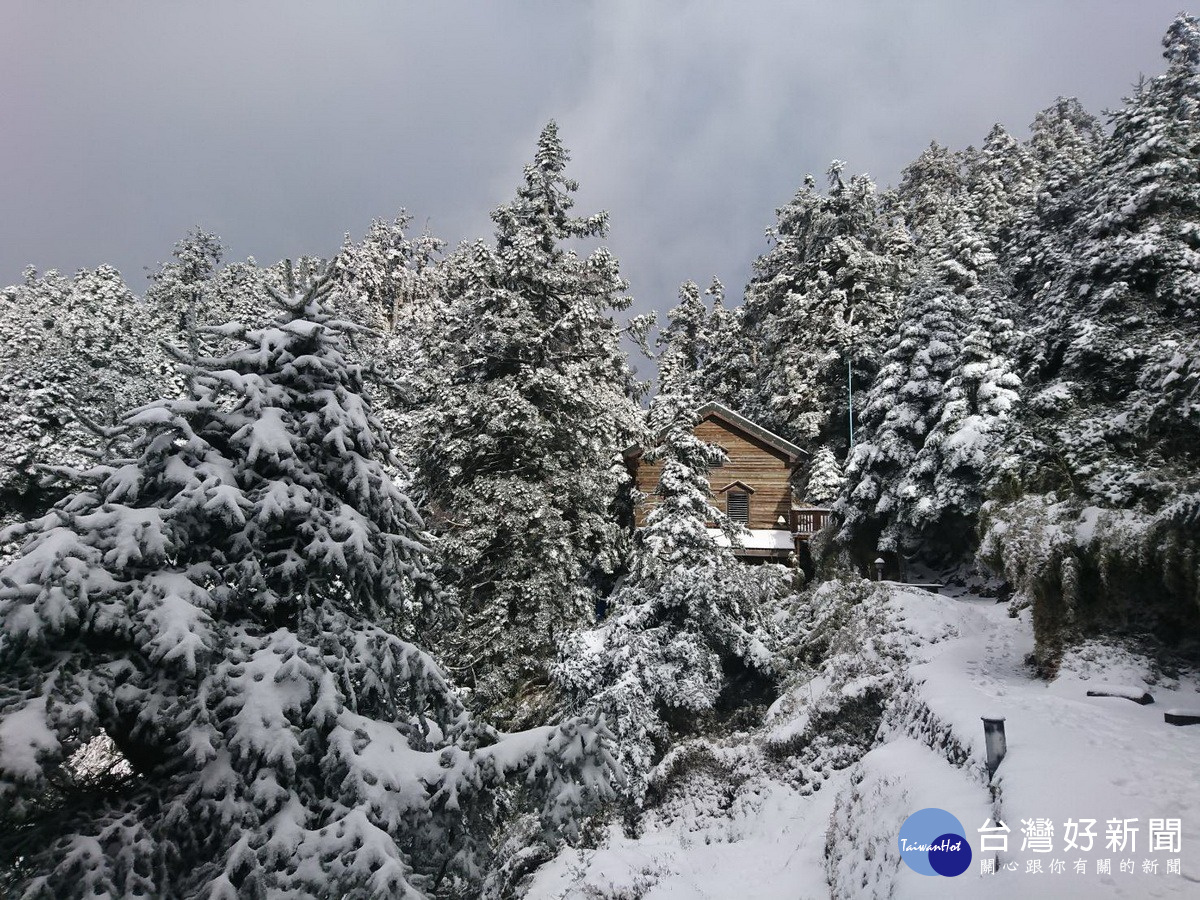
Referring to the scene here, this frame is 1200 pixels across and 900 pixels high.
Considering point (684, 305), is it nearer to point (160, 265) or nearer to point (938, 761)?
point (938, 761)

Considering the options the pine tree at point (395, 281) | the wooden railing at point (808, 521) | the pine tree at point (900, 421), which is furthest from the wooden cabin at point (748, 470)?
the pine tree at point (395, 281)

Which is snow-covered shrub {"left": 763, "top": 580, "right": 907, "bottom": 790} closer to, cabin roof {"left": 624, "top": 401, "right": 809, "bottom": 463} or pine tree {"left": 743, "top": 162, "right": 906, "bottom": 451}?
cabin roof {"left": 624, "top": 401, "right": 809, "bottom": 463}

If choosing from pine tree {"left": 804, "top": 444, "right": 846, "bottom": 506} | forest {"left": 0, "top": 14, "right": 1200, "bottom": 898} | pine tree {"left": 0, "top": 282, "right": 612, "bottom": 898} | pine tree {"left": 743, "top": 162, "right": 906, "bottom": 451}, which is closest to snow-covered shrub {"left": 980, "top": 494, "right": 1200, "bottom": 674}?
forest {"left": 0, "top": 14, "right": 1200, "bottom": 898}

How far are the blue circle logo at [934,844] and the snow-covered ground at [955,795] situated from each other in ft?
0.41

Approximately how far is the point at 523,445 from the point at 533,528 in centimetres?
237

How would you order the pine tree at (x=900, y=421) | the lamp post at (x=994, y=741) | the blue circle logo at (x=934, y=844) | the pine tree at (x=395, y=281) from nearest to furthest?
the blue circle logo at (x=934, y=844) → the lamp post at (x=994, y=741) → the pine tree at (x=900, y=421) → the pine tree at (x=395, y=281)

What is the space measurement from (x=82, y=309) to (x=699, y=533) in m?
55.7

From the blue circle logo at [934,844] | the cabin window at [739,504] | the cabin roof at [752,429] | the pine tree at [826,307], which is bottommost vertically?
the blue circle logo at [934,844]

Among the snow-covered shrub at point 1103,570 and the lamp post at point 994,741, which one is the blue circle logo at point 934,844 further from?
the snow-covered shrub at point 1103,570

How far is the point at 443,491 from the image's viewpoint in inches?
754

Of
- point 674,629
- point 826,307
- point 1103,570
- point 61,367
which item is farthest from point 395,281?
point 1103,570

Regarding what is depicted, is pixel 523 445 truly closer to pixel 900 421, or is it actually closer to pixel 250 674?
pixel 250 674

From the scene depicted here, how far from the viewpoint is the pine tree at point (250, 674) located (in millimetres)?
4363

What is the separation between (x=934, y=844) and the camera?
747 centimetres
